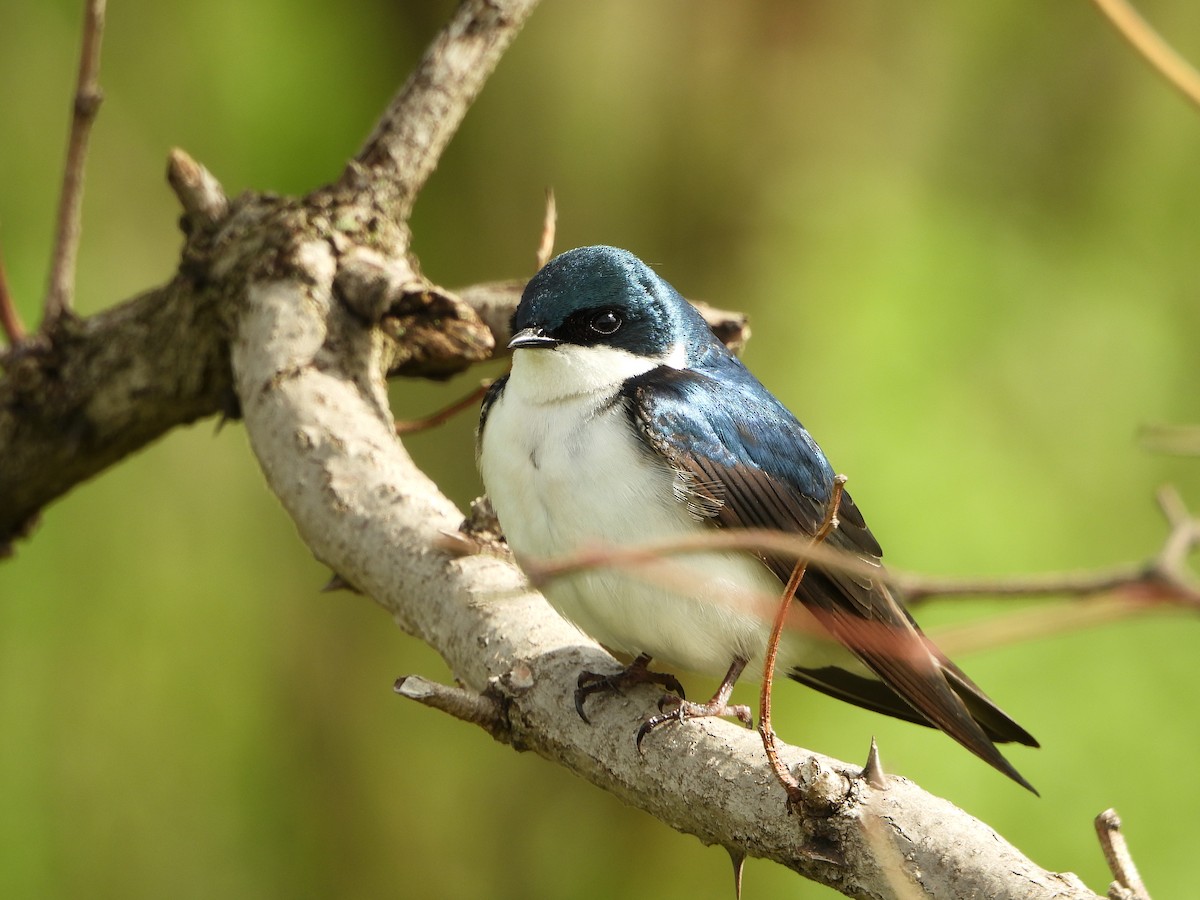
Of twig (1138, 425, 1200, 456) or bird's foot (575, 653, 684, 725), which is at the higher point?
twig (1138, 425, 1200, 456)

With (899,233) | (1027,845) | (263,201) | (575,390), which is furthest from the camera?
(899,233)

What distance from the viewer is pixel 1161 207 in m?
4.04

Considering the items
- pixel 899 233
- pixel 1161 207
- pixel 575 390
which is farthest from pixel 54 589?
pixel 1161 207

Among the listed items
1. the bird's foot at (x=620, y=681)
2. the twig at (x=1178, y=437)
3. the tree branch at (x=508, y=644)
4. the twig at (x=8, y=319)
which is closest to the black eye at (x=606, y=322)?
the tree branch at (x=508, y=644)

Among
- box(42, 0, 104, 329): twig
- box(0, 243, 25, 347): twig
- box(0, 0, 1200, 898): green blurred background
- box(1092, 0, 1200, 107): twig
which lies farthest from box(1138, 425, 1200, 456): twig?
box(0, 0, 1200, 898): green blurred background

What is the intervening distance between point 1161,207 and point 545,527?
308 cm

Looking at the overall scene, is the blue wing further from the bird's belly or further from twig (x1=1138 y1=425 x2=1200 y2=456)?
twig (x1=1138 y1=425 x2=1200 y2=456)

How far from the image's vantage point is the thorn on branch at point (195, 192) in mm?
2266

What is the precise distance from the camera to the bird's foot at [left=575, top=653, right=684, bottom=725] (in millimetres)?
1558

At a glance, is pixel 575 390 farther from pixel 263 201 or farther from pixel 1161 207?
pixel 1161 207

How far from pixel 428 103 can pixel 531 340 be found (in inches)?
27.5

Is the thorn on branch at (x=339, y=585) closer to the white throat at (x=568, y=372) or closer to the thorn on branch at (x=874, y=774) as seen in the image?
the white throat at (x=568, y=372)

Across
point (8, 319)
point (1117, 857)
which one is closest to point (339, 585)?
point (8, 319)

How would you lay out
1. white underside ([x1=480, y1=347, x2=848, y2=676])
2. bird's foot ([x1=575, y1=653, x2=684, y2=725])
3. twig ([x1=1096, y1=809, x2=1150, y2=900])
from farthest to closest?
white underside ([x1=480, y1=347, x2=848, y2=676]) → bird's foot ([x1=575, y1=653, x2=684, y2=725]) → twig ([x1=1096, y1=809, x2=1150, y2=900])
